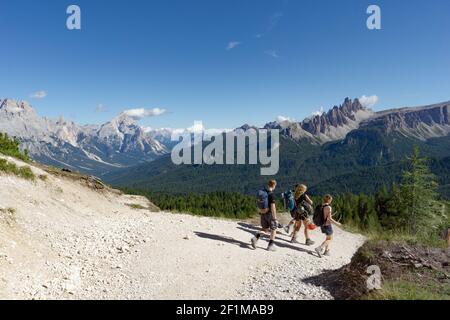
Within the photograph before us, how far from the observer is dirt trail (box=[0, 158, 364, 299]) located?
1214 cm

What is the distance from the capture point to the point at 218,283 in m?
12.9

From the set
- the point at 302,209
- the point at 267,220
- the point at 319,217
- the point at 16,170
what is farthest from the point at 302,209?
the point at 16,170

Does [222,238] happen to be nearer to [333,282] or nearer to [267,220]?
[267,220]

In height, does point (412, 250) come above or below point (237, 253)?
above

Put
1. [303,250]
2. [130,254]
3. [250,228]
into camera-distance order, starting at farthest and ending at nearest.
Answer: [250,228], [303,250], [130,254]

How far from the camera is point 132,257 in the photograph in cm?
1502

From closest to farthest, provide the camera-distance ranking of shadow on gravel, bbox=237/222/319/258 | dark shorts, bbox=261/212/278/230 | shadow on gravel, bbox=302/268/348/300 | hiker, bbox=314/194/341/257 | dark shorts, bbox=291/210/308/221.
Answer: shadow on gravel, bbox=302/268/348/300
dark shorts, bbox=261/212/278/230
hiker, bbox=314/194/341/257
shadow on gravel, bbox=237/222/319/258
dark shorts, bbox=291/210/308/221

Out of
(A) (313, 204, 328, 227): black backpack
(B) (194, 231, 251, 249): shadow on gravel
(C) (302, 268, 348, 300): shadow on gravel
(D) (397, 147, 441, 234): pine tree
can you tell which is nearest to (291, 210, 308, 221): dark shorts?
(A) (313, 204, 328, 227): black backpack

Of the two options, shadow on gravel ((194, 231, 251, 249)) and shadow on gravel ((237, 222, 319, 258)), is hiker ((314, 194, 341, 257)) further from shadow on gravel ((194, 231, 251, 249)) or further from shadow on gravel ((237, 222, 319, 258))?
shadow on gravel ((194, 231, 251, 249))

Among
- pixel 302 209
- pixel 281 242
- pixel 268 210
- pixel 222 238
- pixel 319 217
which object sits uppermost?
pixel 268 210
